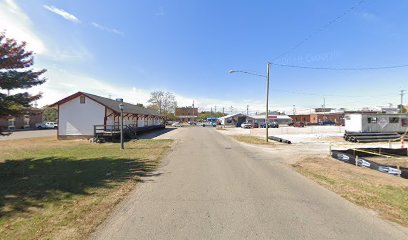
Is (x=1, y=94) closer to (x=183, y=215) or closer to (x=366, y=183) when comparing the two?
(x=183, y=215)

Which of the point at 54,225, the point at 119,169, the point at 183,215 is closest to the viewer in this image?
the point at 54,225

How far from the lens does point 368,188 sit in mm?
7375

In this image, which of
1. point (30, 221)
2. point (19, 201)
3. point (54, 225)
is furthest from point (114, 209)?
point (19, 201)

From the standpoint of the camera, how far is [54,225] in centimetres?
450

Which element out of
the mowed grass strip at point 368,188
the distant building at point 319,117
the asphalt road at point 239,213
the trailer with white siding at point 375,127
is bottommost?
the mowed grass strip at point 368,188

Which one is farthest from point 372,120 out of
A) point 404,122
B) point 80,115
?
point 80,115

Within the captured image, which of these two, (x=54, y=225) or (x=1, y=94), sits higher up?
(x=1, y=94)

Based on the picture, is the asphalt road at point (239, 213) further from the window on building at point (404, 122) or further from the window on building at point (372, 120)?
the window on building at point (404, 122)

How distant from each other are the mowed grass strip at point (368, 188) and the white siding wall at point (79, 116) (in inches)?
901

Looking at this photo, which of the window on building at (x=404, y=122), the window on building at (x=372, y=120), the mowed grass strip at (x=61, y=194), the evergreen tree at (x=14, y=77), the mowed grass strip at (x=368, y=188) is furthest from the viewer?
the window on building at (x=404, y=122)

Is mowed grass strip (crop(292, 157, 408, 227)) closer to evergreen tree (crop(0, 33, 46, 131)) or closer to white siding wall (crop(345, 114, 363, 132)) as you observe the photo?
evergreen tree (crop(0, 33, 46, 131))

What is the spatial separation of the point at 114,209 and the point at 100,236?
1329mm

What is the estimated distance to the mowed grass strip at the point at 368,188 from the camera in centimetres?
559

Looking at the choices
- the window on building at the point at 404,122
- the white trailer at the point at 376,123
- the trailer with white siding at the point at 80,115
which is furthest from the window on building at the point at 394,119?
the trailer with white siding at the point at 80,115
